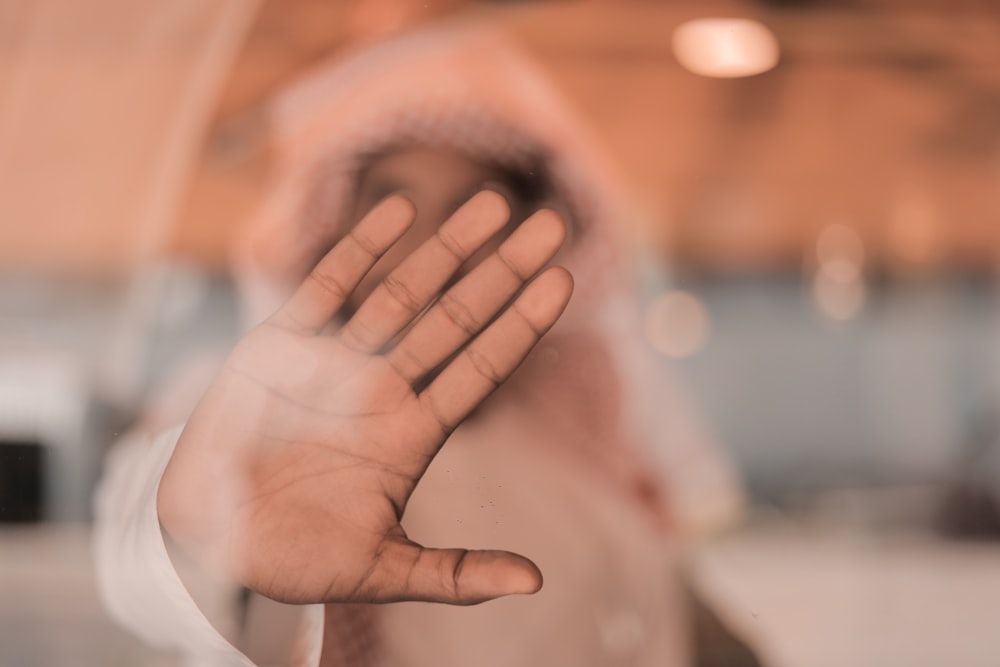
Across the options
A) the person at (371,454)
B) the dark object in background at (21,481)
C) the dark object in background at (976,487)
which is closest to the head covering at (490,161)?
the person at (371,454)

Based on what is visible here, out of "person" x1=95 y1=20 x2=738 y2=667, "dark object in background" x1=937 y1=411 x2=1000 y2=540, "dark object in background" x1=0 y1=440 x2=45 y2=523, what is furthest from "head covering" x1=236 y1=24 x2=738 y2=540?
"dark object in background" x1=937 y1=411 x2=1000 y2=540

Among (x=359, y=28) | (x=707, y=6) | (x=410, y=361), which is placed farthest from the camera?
(x=707, y=6)

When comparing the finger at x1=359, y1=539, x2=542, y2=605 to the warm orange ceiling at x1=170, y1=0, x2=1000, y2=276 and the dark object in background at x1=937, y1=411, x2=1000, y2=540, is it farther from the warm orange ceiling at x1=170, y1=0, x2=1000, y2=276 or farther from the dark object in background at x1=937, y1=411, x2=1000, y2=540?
the dark object in background at x1=937, y1=411, x2=1000, y2=540

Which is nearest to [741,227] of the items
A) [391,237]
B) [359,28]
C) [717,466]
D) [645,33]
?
[717,466]

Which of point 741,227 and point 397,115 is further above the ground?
point 741,227

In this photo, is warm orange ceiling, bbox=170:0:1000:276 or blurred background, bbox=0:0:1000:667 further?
warm orange ceiling, bbox=170:0:1000:276

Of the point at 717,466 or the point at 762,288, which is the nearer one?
the point at 717,466

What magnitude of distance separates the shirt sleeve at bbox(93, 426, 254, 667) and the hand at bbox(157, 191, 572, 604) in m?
0.02

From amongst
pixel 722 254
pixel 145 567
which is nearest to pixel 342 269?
pixel 145 567

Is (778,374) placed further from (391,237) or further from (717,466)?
→ (391,237)

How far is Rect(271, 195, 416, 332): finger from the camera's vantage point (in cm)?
32

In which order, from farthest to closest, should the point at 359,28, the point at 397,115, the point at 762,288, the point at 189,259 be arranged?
1. the point at 762,288
2. the point at 359,28
3. the point at 189,259
4. the point at 397,115

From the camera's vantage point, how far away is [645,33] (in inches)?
54.4

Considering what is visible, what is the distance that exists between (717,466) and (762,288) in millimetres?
761
